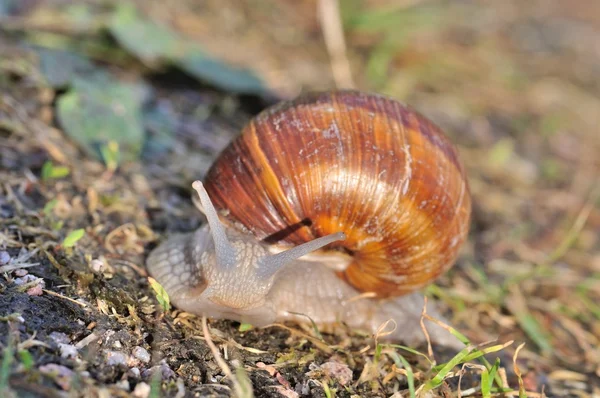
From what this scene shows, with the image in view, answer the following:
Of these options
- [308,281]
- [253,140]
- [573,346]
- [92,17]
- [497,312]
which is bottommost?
[573,346]

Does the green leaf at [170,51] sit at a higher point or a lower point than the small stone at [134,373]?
higher

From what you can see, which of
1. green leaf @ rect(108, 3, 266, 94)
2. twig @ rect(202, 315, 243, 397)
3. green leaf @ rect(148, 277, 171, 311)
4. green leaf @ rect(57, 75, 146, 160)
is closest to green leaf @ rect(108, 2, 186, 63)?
green leaf @ rect(108, 3, 266, 94)

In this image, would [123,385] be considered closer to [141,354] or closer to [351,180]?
[141,354]

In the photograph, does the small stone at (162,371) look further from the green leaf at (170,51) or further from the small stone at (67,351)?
the green leaf at (170,51)

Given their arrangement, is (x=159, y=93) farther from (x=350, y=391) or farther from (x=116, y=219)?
(x=350, y=391)

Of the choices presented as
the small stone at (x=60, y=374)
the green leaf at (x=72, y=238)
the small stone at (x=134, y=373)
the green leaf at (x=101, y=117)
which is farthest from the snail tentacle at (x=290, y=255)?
the green leaf at (x=101, y=117)

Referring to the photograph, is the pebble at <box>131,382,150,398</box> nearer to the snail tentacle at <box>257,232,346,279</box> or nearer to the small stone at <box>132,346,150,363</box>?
the small stone at <box>132,346,150,363</box>

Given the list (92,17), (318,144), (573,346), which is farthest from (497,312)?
(92,17)
